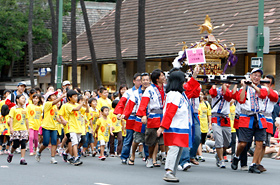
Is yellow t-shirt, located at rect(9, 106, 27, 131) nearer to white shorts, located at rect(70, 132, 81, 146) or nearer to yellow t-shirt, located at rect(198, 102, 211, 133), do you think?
white shorts, located at rect(70, 132, 81, 146)

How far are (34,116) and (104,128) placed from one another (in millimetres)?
2487

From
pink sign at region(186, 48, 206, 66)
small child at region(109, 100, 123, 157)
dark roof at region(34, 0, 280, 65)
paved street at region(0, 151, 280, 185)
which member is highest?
dark roof at region(34, 0, 280, 65)

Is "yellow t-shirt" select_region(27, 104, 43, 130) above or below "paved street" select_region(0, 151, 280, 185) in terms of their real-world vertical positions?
above

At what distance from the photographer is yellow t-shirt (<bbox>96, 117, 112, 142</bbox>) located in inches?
643

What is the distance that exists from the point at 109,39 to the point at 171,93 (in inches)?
1022

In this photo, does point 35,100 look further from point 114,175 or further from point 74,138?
point 114,175

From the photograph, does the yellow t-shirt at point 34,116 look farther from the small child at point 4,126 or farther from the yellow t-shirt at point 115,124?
the yellow t-shirt at point 115,124

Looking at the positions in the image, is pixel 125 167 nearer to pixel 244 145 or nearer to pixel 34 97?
pixel 244 145

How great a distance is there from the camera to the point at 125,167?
13.6 meters

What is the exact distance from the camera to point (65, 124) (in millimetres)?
14109

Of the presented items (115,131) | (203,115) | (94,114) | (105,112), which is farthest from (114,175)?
(203,115)

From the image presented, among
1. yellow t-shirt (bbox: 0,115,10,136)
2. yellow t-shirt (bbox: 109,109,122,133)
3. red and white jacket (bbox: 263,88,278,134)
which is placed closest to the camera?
red and white jacket (bbox: 263,88,278,134)

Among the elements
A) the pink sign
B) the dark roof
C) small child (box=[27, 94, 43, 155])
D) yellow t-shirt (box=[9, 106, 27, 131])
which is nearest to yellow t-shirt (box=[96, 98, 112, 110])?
small child (box=[27, 94, 43, 155])

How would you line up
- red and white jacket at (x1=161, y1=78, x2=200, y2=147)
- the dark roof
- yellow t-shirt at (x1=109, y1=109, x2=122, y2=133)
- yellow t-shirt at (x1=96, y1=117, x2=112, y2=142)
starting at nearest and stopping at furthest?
1. red and white jacket at (x1=161, y1=78, x2=200, y2=147)
2. yellow t-shirt at (x1=96, y1=117, x2=112, y2=142)
3. yellow t-shirt at (x1=109, y1=109, x2=122, y2=133)
4. the dark roof
